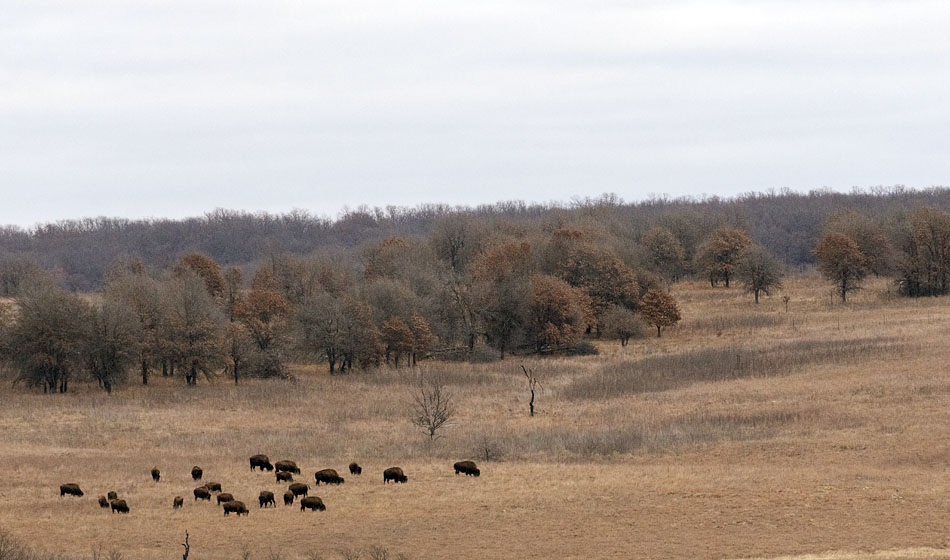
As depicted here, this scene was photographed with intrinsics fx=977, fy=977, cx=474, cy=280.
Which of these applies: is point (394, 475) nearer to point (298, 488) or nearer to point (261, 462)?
point (298, 488)

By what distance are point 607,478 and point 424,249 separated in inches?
2707

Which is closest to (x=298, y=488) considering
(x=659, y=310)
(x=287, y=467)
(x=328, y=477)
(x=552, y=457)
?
A: (x=328, y=477)

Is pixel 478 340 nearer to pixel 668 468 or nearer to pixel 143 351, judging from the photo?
pixel 143 351

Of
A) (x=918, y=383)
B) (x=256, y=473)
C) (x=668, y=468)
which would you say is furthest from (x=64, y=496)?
(x=918, y=383)

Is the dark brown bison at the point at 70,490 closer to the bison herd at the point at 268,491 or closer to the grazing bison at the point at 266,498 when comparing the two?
the bison herd at the point at 268,491

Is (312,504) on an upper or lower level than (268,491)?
lower

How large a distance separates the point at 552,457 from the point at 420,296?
155ft

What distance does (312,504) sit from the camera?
2908 centimetres

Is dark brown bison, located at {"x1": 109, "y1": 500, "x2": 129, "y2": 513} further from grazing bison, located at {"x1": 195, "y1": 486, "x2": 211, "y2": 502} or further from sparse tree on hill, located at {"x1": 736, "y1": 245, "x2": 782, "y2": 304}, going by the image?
sparse tree on hill, located at {"x1": 736, "y1": 245, "x2": 782, "y2": 304}

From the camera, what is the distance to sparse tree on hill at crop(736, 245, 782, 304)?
92.8 metres

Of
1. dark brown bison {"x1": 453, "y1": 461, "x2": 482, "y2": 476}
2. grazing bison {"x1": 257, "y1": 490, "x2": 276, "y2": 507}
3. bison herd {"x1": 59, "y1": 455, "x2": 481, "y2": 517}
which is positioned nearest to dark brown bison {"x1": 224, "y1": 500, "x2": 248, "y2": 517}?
Answer: bison herd {"x1": 59, "y1": 455, "x2": 481, "y2": 517}

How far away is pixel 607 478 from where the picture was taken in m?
32.9

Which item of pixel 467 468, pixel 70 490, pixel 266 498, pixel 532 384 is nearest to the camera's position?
pixel 266 498

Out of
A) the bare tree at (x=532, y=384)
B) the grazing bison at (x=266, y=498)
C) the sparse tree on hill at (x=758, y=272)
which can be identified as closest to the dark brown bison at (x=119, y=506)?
the grazing bison at (x=266, y=498)
